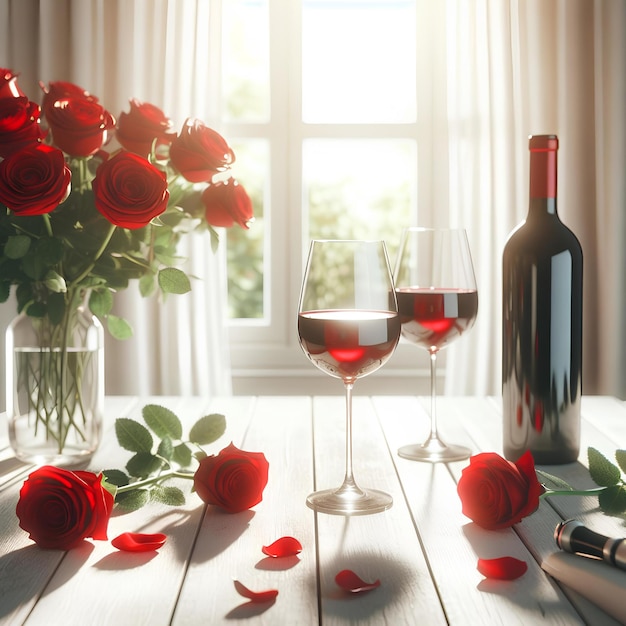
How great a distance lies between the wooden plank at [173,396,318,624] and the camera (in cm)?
63

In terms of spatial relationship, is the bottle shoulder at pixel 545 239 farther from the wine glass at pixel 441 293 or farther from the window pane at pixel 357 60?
the window pane at pixel 357 60

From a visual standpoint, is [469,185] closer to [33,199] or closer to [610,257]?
[610,257]

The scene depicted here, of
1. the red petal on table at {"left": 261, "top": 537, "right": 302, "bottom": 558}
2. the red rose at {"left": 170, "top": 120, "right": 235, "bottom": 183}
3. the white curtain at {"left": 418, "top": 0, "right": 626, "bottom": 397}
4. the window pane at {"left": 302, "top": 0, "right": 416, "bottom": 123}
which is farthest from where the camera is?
the window pane at {"left": 302, "top": 0, "right": 416, "bottom": 123}

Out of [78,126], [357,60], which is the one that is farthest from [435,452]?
[357,60]

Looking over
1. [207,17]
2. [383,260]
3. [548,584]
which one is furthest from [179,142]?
[207,17]

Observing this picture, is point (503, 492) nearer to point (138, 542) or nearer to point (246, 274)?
point (138, 542)

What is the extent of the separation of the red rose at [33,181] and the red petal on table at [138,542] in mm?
382

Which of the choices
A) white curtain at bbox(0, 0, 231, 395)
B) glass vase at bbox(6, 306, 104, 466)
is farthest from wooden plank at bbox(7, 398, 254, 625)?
white curtain at bbox(0, 0, 231, 395)

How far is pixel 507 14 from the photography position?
2.89 meters

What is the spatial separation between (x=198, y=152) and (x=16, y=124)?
22cm

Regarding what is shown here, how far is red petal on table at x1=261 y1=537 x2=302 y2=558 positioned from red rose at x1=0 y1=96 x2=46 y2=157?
0.56 meters

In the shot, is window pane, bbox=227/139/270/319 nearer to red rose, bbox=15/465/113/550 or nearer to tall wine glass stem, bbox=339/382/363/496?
tall wine glass stem, bbox=339/382/363/496

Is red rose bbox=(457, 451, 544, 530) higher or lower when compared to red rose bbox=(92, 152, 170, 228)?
lower

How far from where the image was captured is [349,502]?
0.88m
